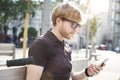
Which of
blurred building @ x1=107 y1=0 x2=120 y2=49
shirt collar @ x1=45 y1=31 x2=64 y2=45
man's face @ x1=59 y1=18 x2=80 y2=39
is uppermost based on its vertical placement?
man's face @ x1=59 y1=18 x2=80 y2=39

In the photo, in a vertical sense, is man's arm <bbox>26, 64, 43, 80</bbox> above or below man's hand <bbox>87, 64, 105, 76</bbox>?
above

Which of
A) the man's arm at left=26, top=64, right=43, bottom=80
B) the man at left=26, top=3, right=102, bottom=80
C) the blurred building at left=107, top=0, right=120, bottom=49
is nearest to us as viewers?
the man's arm at left=26, top=64, right=43, bottom=80

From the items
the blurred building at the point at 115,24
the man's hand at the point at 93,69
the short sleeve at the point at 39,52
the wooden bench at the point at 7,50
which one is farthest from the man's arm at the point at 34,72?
the blurred building at the point at 115,24

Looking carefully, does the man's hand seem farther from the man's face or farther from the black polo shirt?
the man's face

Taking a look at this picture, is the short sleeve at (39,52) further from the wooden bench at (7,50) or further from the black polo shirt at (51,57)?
the wooden bench at (7,50)

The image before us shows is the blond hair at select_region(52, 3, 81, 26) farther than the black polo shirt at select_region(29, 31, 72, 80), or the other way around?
the blond hair at select_region(52, 3, 81, 26)

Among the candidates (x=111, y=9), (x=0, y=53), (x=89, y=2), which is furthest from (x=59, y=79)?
(x=111, y=9)

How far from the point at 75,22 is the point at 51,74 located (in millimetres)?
519

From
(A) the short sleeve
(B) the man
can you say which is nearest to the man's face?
(B) the man

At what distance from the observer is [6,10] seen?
34.4 metres

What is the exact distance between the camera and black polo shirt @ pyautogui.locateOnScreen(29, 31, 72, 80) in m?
3.42

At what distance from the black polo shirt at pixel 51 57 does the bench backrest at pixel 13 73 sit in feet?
0.86

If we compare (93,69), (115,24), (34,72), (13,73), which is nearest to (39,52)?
(34,72)

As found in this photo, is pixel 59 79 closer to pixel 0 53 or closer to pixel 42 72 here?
pixel 42 72
